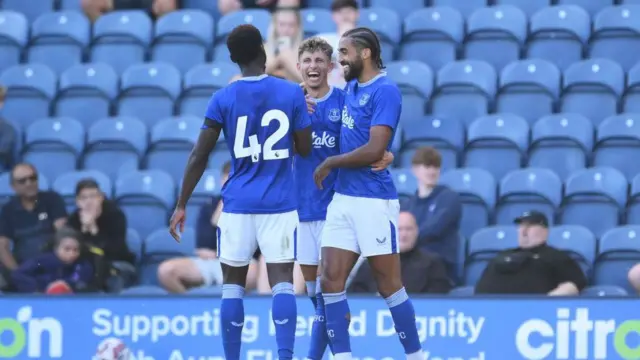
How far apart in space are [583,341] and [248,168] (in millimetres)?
3192

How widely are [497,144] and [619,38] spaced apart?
1.91 metres

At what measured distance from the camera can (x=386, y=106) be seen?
25.9ft

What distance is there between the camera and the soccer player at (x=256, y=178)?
7.91 meters

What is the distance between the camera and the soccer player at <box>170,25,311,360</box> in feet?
26.0

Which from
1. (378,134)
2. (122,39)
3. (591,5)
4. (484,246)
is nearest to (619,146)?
(484,246)

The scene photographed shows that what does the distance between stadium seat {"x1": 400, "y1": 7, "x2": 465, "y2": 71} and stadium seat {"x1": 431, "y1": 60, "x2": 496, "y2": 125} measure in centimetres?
57

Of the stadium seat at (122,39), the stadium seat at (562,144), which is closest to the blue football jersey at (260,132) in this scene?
the stadium seat at (562,144)

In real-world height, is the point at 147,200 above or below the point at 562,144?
below

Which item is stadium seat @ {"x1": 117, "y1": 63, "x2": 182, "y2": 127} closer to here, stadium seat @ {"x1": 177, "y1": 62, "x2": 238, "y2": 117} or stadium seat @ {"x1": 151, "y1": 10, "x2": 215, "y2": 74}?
stadium seat @ {"x1": 177, "y1": 62, "x2": 238, "y2": 117}

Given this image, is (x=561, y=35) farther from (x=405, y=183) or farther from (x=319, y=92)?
(x=319, y=92)

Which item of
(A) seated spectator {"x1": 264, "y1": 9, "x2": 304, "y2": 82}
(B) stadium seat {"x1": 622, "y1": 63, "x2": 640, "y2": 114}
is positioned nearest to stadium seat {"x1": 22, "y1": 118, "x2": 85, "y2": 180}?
(A) seated spectator {"x1": 264, "y1": 9, "x2": 304, "y2": 82}

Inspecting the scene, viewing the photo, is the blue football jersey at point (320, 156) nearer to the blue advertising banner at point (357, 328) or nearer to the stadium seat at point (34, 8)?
the blue advertising banner at point (357, 328)

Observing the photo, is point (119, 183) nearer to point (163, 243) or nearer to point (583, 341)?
point (163, 243)

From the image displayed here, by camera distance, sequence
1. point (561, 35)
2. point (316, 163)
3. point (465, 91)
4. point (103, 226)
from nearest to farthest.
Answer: point (316, 163), point (103, 226), point (465, 91), point (561, 35)
